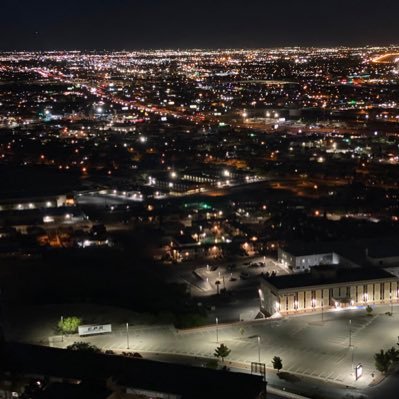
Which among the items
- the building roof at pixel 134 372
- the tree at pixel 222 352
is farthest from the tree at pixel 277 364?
the building roof at pixel 134 372

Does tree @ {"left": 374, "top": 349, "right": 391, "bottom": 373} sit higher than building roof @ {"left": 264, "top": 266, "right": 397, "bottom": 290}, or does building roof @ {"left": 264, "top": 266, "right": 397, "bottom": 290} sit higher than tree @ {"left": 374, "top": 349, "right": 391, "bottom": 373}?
building roof @ {"left": 264, "top": 266, "right": 397, "bottom": 290}

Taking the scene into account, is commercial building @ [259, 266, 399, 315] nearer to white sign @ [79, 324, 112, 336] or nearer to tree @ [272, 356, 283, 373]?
tree @ [272, 356, 283, 373]

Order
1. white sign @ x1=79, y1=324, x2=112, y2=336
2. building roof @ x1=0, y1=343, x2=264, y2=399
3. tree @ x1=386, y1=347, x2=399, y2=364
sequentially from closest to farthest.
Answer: building roof @ x1=0, y1=343, x2=264, y2=399, tree @ x1=386, y1=347, x2=399, y2=364, white sign @ x1=79, y1=324, x2=112, y2=336

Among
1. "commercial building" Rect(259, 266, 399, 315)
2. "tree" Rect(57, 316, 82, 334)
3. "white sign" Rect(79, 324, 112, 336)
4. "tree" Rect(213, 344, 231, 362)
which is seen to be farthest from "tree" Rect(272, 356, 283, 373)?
"tree" Rect(57, 316, 82, 334)

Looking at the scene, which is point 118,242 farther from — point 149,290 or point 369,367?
point 369,367

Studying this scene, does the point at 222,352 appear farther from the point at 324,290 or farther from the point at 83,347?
the point at 324,290

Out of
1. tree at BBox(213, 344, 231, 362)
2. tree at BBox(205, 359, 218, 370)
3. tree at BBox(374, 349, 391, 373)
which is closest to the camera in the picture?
tree at BBox(374, 349, 391, 373)

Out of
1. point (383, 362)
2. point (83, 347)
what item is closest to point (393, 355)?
point (383, 362)
